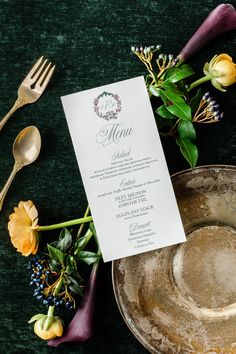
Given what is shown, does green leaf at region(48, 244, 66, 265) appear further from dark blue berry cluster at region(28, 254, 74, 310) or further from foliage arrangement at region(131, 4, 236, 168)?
foliage arrangement at region(131, 4, 236, 168)

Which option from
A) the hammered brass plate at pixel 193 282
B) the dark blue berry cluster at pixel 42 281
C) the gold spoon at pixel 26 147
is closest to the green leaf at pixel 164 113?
the hammered brass plate at pixel 193 282

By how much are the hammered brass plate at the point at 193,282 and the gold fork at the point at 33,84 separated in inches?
11.7

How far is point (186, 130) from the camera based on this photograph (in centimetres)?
81

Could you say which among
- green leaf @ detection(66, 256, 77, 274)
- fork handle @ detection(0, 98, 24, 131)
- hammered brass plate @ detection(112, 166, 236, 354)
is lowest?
hammered brass plate @ detection(112, 166, 236, 354)

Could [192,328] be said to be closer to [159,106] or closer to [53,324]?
[53,324]

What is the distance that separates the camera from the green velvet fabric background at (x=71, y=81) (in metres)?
0.86

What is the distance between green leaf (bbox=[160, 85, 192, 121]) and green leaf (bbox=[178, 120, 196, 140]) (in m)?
0.03

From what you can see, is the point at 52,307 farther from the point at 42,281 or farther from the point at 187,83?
the point at 187,83

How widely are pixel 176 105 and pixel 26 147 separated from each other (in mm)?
277

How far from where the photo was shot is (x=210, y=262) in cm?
85

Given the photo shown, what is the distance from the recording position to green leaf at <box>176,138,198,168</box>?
0.80 meters

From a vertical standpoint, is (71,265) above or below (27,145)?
below

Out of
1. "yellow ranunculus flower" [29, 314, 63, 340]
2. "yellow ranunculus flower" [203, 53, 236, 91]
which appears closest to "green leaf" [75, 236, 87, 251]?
"yellow ranunculus flower" [29, 314, 63, 340]

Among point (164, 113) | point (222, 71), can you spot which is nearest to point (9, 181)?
point (164, 113)
